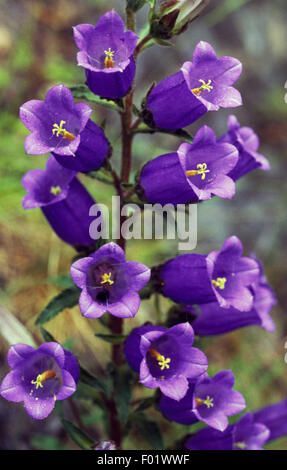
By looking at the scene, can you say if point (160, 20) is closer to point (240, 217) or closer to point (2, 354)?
point (2, 354)

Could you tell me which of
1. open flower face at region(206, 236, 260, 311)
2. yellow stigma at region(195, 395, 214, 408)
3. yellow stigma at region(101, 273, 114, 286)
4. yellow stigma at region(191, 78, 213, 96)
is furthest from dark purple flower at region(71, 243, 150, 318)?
yellow stigma at region(191, 78, 213, 96)

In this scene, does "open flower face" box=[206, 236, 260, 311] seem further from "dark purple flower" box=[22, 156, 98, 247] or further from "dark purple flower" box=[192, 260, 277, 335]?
"dark purple flower" box=[22, 156, 98, 247]

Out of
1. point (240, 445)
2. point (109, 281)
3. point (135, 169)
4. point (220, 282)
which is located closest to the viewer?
point (109, 281)

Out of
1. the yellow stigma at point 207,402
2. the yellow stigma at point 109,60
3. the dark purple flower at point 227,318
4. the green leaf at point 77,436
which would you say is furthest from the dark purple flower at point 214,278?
the yellow stigma at point 109,60

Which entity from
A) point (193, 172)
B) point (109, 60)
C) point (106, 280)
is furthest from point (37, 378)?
point (109, 60)

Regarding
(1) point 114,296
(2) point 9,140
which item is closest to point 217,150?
(1) point 114,296

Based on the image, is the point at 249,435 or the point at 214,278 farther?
the point at 249,435

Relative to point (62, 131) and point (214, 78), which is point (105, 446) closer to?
point (62, 131)
